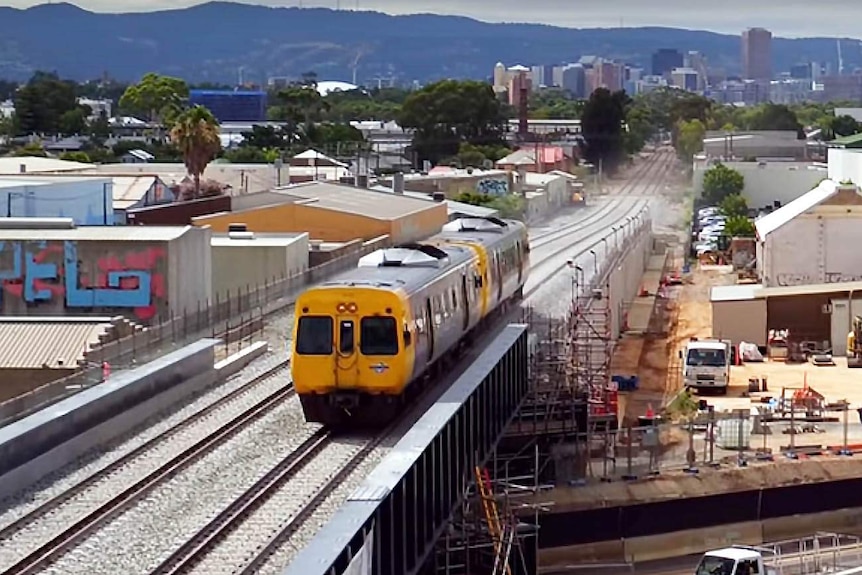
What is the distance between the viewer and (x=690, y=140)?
140250 millimetres

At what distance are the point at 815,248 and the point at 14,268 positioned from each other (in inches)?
1035

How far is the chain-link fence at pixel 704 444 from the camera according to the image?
2917 cm

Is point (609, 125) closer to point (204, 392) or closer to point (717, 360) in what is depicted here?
point (717, 360)

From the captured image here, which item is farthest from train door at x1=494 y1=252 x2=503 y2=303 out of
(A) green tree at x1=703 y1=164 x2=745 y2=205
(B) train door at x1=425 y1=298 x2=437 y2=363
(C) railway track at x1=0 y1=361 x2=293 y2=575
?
(A) green tree at x1=703 y1=164 x2=745 y2=205

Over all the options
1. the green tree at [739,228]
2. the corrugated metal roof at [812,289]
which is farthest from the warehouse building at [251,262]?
the green tree at [739,228]

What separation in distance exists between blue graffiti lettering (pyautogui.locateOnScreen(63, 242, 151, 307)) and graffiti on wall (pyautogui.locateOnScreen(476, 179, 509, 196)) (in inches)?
1920

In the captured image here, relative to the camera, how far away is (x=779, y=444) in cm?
3228

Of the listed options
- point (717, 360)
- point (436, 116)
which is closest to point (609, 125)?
point (436, 116)

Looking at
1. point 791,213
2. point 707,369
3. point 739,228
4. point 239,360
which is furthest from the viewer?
point 739,228

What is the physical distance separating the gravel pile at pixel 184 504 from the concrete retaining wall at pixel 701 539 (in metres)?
7.09

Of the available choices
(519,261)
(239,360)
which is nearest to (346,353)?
(239,360)

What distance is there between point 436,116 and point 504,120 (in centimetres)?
1160

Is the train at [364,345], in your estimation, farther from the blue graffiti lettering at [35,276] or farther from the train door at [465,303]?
the blue graffiti lettering at [35,276]

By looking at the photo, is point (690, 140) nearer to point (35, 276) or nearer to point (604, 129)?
point (604, 129)
